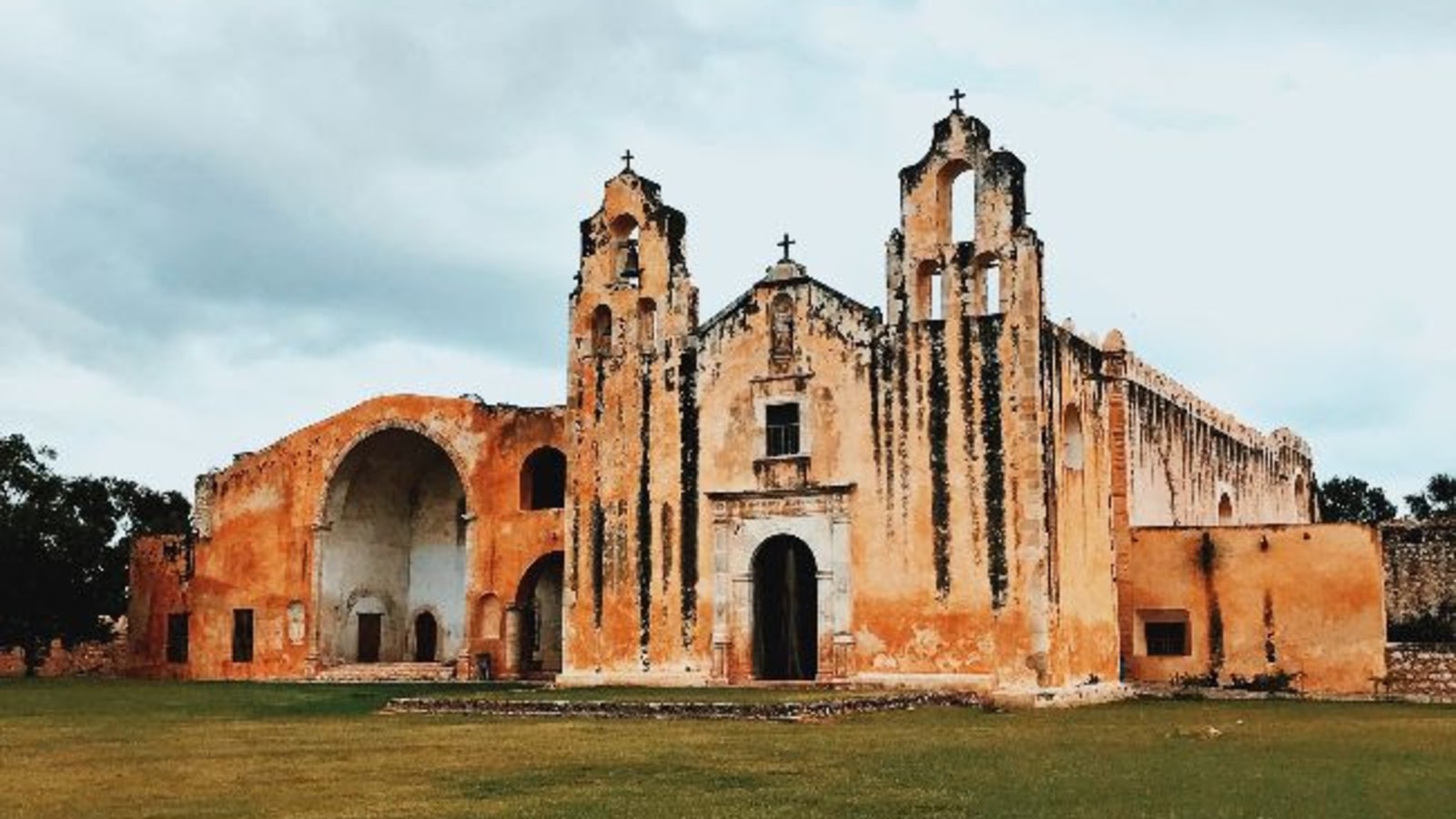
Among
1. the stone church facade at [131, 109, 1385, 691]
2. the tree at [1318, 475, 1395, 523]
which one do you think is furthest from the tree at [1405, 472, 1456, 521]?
the stone church facade at [131, 109, 1385, 691]

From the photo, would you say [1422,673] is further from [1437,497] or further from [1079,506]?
[1437,497]

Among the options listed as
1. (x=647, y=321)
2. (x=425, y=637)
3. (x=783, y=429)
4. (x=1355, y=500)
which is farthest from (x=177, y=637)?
(x=1355, y=500)

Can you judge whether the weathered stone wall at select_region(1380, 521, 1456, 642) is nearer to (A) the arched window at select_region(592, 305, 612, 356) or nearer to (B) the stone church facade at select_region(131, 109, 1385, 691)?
(B) the stone church facade at select_region(131, 109, 1385, 691)

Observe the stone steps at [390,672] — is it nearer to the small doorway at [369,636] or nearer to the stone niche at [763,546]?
the small doorway at [369,636]

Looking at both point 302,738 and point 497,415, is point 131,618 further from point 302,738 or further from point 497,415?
point 302,738

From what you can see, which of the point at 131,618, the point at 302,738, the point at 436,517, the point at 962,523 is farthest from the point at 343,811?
the point at 131,618

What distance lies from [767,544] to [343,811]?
15706mm

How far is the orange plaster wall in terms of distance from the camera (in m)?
23.7

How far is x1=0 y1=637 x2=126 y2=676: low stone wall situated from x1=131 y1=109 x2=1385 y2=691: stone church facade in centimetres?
1672

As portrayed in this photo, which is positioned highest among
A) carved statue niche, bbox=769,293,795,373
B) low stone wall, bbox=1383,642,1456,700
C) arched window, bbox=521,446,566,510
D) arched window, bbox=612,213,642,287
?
arched window, bbox=612,213,642,287

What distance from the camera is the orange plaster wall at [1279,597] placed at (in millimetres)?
23688

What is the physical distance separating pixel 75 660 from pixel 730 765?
3037cm

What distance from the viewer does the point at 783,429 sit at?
24.2 metres

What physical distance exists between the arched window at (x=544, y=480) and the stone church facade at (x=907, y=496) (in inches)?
183
